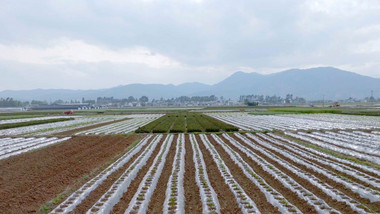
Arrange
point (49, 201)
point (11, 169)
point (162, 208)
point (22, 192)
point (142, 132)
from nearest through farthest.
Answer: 1. point (162, 208)
2. point (49, 201)
3. point (22, 192)
4. point (11, 169)
5. point (142, 132)

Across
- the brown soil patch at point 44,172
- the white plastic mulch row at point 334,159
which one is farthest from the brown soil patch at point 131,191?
the white plastic mulch row at point 334,159

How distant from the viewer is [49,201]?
770 centimetres

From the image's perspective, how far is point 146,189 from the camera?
8.56 m

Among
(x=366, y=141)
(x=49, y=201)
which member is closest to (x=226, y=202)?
(x=49, y=201)

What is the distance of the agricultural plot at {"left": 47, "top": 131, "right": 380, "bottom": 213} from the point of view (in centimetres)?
699

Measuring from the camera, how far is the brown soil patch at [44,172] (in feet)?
25.9

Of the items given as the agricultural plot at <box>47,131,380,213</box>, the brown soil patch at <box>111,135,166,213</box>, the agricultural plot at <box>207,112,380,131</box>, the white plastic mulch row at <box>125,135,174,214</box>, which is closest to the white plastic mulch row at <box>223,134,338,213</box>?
the agricultural plot at <box>47,131,380,213</box>

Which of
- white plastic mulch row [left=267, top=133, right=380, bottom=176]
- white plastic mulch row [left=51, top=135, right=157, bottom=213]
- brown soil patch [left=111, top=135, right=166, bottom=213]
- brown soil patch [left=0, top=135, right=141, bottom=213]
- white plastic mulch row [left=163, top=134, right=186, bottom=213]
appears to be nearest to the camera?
white plastic mulch row [left=163, top=134, right=186, bottom=213]

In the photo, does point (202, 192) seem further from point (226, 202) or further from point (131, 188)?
point (131, 188)

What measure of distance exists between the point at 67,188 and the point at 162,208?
3506 millimetres

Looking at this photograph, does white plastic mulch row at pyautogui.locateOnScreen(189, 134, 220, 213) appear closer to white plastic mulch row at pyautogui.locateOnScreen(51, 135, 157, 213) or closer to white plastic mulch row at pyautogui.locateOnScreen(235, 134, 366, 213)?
white plastic mulch row at pyautogui.locateOnScreen(235, 134, 366, 213)

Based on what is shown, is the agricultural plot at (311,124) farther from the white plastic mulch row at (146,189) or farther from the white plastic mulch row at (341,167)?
the white plastic mulch row at (146,189)

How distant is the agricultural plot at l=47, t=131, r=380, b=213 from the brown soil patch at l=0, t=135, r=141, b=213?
2.59 ft

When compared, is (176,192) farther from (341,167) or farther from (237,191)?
(341,167)
